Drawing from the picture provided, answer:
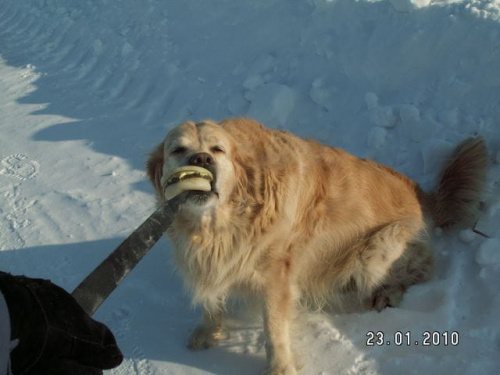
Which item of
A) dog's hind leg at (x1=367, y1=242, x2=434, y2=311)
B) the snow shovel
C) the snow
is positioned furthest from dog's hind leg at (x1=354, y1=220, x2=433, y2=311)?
the snow shovel

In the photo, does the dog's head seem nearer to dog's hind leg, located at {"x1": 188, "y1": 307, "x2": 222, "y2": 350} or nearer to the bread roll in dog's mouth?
the bread roll in dog's mouth

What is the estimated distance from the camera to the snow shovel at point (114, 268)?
164cm

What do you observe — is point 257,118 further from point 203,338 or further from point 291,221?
point 203,338

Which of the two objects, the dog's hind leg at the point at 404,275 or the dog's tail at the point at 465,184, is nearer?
the dog's hind leg at the point at 404,275

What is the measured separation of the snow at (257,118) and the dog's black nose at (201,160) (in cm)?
127

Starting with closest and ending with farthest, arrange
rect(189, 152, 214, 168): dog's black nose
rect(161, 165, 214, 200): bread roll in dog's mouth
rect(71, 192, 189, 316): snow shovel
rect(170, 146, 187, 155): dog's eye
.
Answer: rect(71, 192, 189, 316): snow shovel < rect(161, 165, 214, 200): bread roll in dog's mouth < rect(189, 152, 214, 168): dog's black nose < rect(170, 146, 187, 155): dog's eye

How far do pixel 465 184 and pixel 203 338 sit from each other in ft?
7.24

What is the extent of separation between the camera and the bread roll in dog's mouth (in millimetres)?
2678

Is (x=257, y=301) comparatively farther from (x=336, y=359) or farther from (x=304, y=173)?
(x=304, y=173)

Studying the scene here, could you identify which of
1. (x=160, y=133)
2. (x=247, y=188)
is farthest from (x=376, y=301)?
(x=160, y=133)

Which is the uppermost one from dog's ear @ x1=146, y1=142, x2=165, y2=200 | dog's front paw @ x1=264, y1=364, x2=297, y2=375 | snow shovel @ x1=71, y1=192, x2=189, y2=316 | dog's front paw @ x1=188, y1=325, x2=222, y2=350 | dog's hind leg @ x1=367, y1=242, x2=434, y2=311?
snow shovel @ x1=71, y1=192, x2=189, y2=316

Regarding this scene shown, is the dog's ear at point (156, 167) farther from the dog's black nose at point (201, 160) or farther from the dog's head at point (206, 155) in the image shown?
the dog's black nose at point (201, 160)

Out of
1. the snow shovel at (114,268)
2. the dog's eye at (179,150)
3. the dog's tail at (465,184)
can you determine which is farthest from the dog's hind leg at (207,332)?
the dog's tail at (465,184)

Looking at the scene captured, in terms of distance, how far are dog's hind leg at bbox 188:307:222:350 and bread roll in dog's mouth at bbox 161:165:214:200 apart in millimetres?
950
